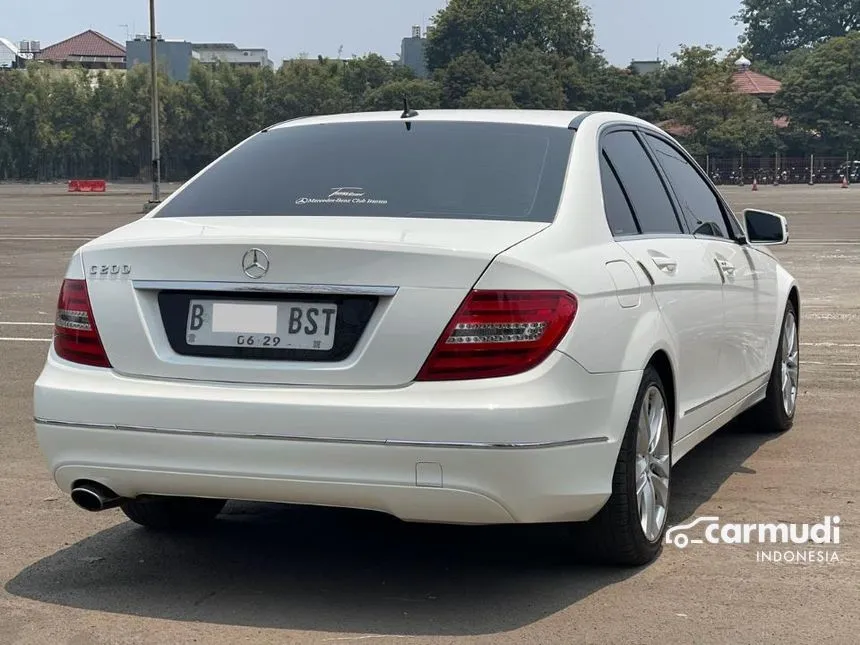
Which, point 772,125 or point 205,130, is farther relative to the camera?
point 205,130

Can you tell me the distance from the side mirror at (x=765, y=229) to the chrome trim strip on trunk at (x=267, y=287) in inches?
117

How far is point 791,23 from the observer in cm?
16950

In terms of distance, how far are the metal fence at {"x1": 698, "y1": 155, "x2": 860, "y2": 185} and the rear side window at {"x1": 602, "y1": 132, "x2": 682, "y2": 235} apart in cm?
9274

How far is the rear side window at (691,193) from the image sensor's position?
576cm

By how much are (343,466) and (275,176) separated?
1.36m

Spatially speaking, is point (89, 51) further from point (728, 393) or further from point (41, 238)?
point (728, 393)

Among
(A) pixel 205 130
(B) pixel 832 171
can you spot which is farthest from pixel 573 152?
(A) pixel 205 130

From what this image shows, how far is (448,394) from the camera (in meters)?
3.94

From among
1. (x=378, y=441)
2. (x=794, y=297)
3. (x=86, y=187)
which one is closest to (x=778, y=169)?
(x=86, y=187)

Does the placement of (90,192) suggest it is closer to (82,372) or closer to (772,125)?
(772,125)

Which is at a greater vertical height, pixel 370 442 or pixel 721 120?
pixel 721 120

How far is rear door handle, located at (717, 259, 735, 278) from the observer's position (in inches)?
227

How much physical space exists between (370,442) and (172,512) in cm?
148

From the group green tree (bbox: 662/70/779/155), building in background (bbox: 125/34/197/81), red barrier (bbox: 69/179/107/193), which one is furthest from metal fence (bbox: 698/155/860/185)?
building in background (bbox: 125/34/197/81)
